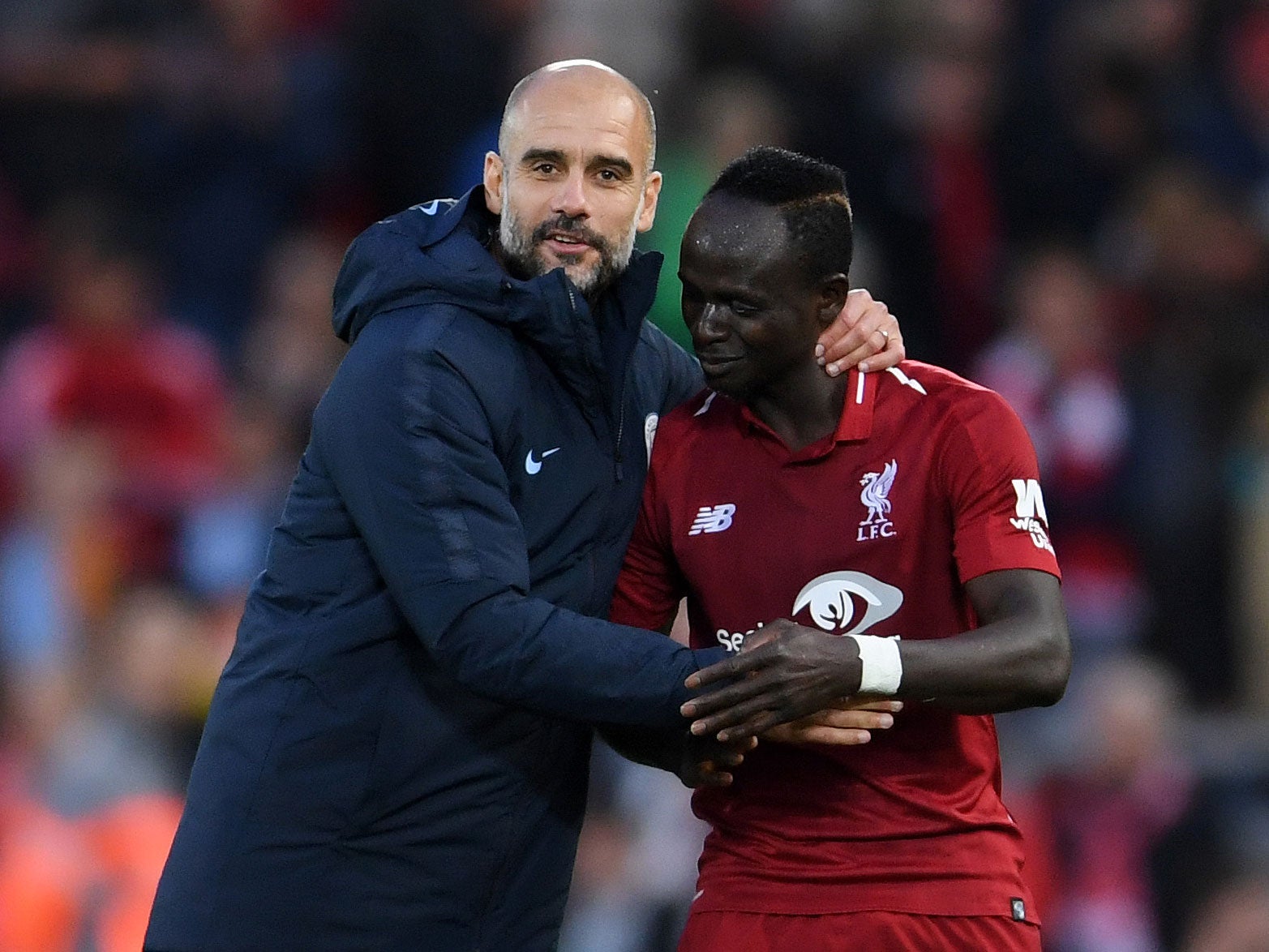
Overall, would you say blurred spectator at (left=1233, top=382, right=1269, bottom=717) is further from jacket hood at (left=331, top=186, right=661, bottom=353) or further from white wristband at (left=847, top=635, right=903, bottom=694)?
Result: white wristband at (left=847, top=635, right=903, bottom=694)

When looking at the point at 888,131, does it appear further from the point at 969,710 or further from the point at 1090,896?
the point at 969,710

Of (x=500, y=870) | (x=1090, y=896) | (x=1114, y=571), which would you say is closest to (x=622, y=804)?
(x=1090, y=896)

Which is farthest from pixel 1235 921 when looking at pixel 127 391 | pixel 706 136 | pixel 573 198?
pixel 127 391

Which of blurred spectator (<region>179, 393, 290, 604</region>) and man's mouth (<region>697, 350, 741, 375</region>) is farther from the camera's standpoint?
blurred spectator (<region>179, 393, 290, 604</region>)

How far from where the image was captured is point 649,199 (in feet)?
13.1

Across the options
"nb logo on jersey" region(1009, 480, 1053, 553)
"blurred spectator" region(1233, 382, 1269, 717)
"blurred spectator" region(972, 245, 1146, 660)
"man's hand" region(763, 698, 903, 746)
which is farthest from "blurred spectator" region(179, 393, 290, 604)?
"nb logo on jersey" region(1009, 480, 1053, 553)

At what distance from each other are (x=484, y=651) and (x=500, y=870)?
0.51 m

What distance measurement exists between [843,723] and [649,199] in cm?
122

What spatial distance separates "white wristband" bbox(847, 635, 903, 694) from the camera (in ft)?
10.7

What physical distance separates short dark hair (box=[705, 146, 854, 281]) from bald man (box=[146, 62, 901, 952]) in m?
0.16

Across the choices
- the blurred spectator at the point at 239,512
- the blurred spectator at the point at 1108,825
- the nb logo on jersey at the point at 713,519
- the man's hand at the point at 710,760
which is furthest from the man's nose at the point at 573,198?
the blurred spectator at the point at 1108,825

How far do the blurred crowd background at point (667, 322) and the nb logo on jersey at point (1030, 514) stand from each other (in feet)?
10.2

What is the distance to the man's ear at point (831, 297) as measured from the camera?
3660 millimetres

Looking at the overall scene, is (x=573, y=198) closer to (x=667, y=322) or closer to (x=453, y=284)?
(x=453, y=284)
